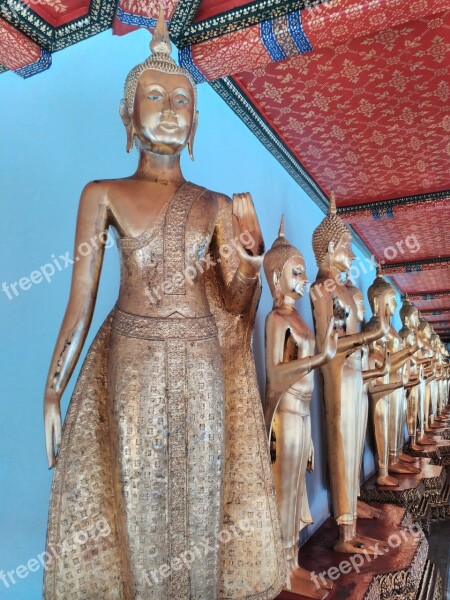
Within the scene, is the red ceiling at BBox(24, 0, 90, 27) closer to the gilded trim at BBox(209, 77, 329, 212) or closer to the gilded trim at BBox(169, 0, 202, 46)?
the gilded trim at BBox(169, 0, 202, 46)

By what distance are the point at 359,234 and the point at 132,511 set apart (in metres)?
5.08

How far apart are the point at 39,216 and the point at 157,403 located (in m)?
0.85

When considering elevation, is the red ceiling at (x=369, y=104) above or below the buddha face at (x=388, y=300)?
above

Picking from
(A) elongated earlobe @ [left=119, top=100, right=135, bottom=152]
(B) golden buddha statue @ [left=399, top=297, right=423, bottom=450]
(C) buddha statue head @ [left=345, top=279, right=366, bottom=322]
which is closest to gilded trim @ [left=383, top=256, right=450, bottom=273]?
(B) golden buddha statue @ [left=399, top=297, right=423, bottom=450]

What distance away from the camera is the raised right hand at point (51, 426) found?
1382 mm

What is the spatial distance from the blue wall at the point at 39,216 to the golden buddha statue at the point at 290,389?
734mm

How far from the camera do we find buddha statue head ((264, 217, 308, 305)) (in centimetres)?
230

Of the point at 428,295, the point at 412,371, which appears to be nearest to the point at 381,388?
the point at 412,371

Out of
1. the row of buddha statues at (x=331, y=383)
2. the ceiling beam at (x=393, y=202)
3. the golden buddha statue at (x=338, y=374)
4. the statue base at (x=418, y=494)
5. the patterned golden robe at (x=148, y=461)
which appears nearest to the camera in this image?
the patterned golden robe at (x=148, y=461)

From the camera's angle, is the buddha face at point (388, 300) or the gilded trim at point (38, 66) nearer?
the gilded trim at point (38, 66)

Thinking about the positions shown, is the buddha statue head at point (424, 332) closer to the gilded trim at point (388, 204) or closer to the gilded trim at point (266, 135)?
the gilded trim at point (388, 204)

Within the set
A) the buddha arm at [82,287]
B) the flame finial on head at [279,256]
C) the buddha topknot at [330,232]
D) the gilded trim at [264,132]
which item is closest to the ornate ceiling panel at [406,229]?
the gilded trim at [264,132]

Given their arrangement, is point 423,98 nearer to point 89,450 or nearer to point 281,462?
point 281,462

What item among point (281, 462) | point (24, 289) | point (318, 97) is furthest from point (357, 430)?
point (24, 289)
